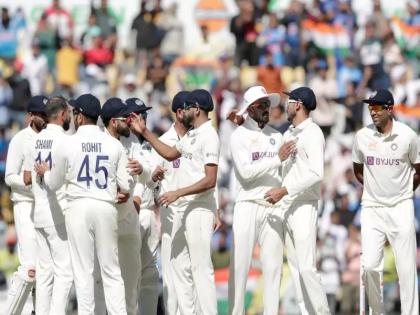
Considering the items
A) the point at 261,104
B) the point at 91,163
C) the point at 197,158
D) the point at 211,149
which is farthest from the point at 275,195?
the point at 91,163

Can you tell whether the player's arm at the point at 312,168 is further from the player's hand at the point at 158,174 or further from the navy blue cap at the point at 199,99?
the player's hand at the point at 158,174

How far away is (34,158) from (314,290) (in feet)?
11.4

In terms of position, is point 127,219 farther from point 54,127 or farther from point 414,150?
point 414,150

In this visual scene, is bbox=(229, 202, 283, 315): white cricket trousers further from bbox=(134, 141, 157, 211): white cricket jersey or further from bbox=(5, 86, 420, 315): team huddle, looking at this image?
bbox=(134, 141, 157, 211): white cricket jersey

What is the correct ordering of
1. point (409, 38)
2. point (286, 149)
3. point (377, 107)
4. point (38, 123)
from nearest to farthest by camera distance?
1. point (286, 149)
2. point (377, 107)
3. point (38, 123)
4. point (409, 38)

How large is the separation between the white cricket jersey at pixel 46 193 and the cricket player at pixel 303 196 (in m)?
2.40

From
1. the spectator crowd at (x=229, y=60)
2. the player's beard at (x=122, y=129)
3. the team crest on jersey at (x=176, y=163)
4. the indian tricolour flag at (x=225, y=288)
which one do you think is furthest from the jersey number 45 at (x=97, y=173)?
the spectator crowd at (x=229, y=60)

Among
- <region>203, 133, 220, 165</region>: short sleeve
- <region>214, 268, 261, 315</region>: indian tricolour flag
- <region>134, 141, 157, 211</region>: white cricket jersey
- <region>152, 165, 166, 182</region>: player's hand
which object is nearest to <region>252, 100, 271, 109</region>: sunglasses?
<region>203, 133, 220, 165</region>: short sleeve

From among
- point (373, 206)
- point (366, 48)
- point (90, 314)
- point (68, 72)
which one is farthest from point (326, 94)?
point (90, 314)

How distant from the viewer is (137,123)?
1392 cm

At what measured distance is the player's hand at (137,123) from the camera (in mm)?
13820

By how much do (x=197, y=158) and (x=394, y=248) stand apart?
2451mm

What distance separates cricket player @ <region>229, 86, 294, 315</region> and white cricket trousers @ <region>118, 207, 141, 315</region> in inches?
43.0

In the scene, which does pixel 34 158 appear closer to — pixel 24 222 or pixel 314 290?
pixel 24 222
